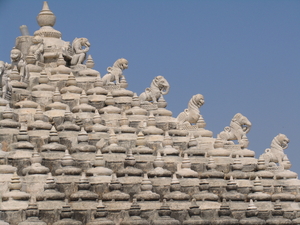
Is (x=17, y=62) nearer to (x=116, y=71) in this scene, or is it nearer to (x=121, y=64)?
(x=116, y=71)

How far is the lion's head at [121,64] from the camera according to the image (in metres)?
79.2

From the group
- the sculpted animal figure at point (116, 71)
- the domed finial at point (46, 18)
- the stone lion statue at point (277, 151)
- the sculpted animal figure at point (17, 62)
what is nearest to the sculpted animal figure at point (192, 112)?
the sculpted animal figure at point (116, 71)

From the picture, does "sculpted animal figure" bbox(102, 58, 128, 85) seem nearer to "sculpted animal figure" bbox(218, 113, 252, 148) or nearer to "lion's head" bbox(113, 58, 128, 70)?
"lion's head" bbox(113, 58, 128, 70)

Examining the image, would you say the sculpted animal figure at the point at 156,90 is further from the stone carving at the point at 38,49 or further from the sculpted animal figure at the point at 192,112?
the stone carving at the point at 38,49

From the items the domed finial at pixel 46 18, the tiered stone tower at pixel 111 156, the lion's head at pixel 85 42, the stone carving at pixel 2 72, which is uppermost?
the domed finial at pixel 46 18

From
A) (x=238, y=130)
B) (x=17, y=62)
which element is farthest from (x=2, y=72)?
(x=238, y=130)

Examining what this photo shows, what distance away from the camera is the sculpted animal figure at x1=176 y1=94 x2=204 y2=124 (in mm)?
79062

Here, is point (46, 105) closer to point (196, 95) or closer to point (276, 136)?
point (196, 95)

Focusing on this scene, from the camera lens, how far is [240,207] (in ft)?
235

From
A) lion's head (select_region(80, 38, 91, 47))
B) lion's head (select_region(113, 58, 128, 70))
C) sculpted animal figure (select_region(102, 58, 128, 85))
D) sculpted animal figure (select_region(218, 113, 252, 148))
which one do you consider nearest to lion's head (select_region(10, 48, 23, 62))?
lion's head (select_region(80, 38, 91, 47))

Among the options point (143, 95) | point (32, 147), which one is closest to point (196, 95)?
point (143, 95)

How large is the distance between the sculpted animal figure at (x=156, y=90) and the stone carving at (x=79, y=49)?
382 cm

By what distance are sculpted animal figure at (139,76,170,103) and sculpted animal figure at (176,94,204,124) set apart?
4.77 feet

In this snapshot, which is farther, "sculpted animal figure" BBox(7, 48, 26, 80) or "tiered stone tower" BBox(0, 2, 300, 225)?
"sculpted animal figure" BBox(7, 48, 26, 80)
